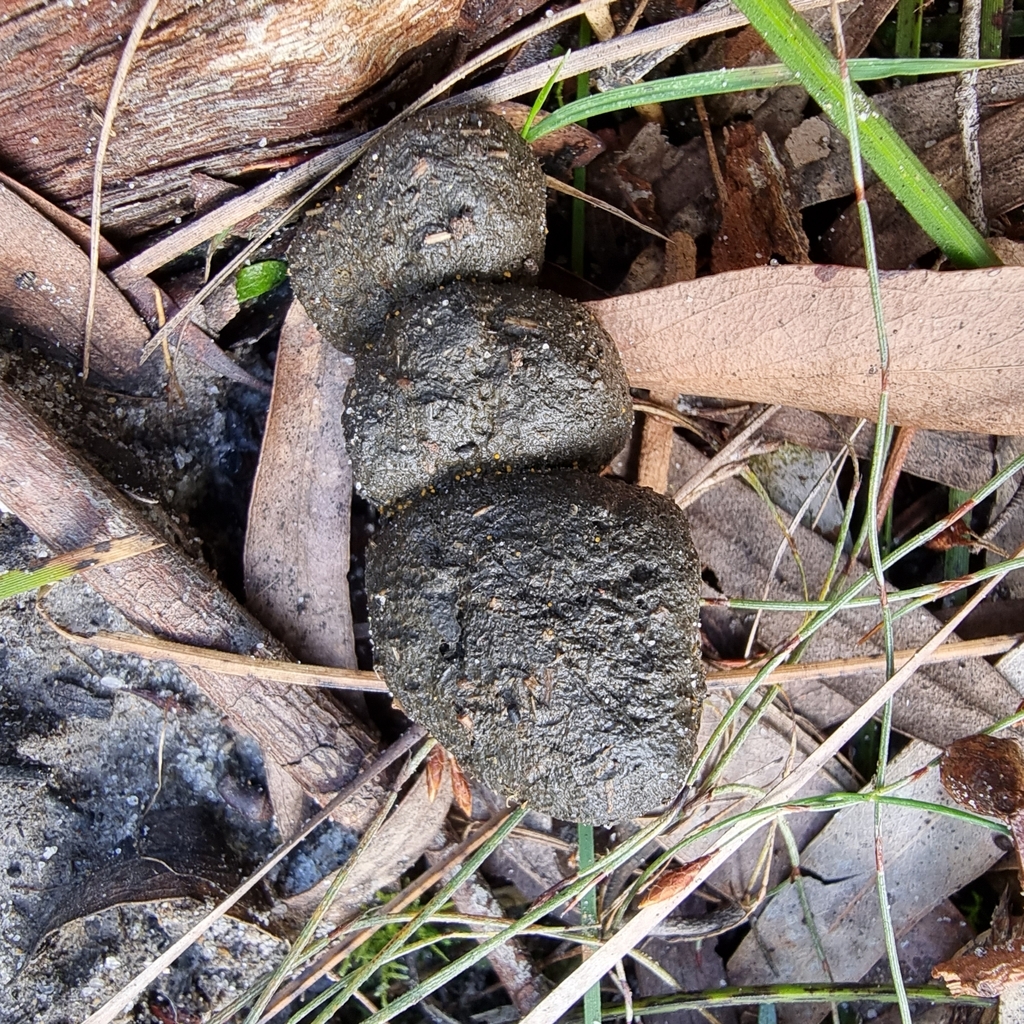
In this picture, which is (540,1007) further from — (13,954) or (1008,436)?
(1008,436)

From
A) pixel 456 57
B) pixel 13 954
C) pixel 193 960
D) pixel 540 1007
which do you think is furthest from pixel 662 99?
pixel 13 954

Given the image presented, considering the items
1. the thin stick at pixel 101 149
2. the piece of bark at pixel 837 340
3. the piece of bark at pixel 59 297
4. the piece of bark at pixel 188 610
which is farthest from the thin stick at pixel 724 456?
the thin stick at pixel 101 149

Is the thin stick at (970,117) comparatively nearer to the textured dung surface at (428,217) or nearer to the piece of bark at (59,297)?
the textured dung surface at (428,217)

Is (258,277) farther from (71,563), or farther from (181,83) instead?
(71,563)

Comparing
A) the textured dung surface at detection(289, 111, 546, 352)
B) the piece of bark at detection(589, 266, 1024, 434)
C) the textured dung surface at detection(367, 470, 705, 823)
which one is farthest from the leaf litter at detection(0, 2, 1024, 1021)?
the textured dung surface at detection(367, 470, 705, 823)

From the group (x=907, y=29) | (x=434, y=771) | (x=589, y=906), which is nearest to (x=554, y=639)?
(x=434, y=771)

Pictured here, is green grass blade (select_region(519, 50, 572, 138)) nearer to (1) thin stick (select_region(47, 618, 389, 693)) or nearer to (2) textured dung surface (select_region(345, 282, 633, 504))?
(2) textured dung surface (select_region(345, 282, 633, 504))
